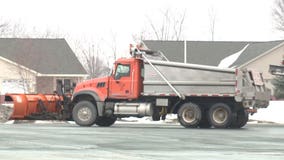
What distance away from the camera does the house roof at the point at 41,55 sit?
169ft

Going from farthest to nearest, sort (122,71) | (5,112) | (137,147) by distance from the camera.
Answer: (5,112) → (122,71) → (137,147)

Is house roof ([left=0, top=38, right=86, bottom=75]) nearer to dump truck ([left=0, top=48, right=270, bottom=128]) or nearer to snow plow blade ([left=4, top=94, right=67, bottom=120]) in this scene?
snow plow blade ([left=4, top=94, right=67, bottom=120])

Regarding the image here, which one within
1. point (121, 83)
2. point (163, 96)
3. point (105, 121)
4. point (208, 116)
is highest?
point (121, 83)

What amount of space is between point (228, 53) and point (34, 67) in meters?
17.6

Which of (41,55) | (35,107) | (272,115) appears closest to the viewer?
(35,107)

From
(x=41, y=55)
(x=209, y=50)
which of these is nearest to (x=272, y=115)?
(x=209, y=50)

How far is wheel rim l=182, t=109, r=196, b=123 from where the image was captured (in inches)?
950

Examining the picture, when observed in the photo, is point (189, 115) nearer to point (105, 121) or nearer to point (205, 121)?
point (205, 121)

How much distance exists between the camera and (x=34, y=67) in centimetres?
5091

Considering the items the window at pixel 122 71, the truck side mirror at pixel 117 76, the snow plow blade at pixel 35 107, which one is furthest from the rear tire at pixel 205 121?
the snow plow blade at pixel 35 107

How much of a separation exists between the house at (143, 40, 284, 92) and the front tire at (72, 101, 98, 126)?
92.3ft

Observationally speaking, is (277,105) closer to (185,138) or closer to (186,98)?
(186,98)

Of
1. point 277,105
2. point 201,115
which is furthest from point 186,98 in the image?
point 277,105

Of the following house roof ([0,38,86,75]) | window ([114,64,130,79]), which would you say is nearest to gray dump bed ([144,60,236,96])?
window ([114,64,130,79])
